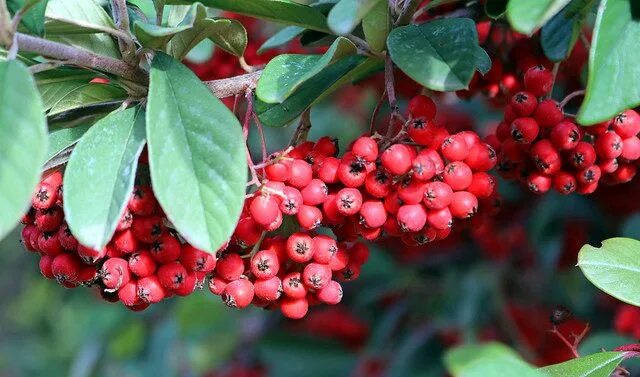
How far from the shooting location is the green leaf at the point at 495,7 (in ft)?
4.87

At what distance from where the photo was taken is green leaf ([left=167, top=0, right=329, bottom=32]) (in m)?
1.42

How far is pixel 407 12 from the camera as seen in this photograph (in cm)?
148

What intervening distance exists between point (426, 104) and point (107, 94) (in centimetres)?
57

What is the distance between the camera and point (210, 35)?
1.49 meters

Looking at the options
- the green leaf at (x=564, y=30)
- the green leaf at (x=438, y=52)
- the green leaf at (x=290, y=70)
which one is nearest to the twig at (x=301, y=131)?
the green leaf at (x=290, y=70)

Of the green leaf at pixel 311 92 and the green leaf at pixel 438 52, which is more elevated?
the green leaf at pixel 438 52

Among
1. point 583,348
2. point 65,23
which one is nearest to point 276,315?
point 583,348

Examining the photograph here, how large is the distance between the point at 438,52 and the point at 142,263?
60 cm

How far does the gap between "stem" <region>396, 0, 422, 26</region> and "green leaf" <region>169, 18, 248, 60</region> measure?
30 cm

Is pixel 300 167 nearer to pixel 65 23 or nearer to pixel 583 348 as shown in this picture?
pixel 65 23

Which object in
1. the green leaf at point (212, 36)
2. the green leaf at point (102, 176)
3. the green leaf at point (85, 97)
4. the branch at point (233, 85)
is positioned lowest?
the green leaf at point (85, 97)

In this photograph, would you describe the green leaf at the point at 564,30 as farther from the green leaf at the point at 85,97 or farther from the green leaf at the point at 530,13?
the green leaf at the point at 85,97

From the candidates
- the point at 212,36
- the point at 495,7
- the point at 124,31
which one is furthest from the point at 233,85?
the point at 495,7

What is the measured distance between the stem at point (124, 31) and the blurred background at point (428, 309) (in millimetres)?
845
